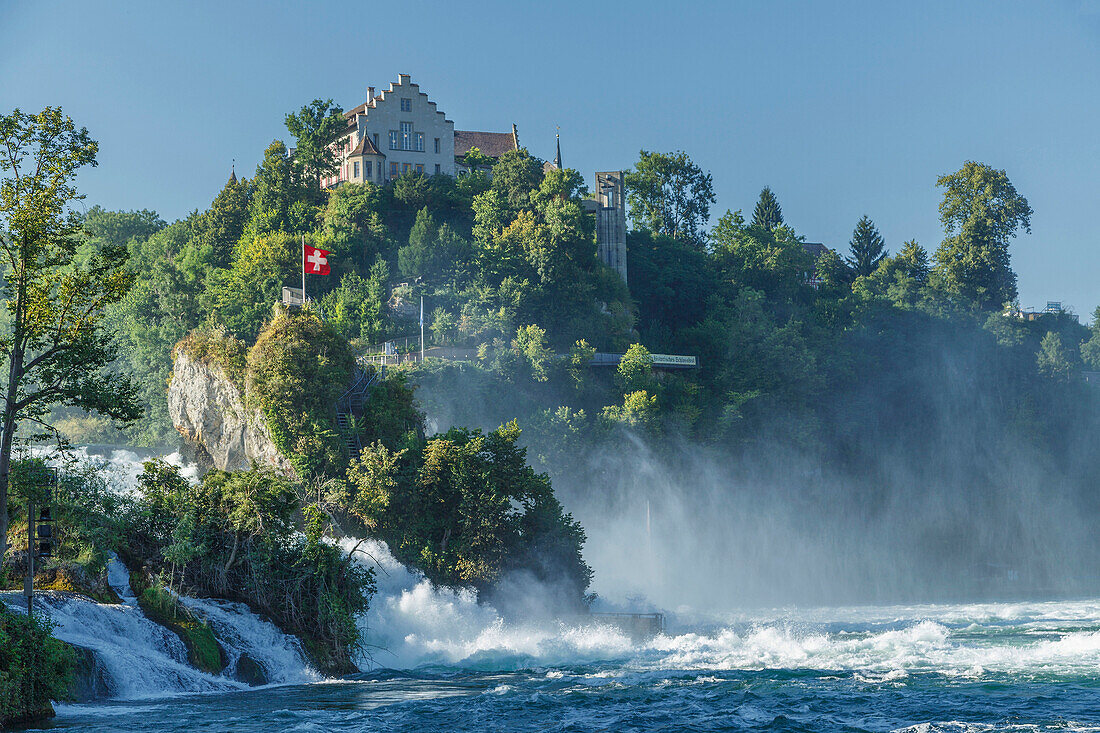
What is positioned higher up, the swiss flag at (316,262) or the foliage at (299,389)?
the swiss flag at (316,262)

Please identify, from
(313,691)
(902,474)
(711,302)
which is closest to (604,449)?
(711,302)

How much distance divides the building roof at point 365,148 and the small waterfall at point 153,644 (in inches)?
2468

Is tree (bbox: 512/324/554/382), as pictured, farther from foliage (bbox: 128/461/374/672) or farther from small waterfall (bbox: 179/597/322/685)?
small waterfall (bbox: 179/597/322/685)

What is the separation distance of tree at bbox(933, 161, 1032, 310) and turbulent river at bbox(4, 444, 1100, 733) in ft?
201

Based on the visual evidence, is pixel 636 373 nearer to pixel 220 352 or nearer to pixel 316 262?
pixel 316 262

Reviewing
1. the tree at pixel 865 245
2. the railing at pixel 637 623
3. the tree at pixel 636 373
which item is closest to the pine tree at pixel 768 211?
the tree at pixel 865 245

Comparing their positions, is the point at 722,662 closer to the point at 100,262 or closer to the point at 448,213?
the point at 100,262

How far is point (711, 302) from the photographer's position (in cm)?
9938

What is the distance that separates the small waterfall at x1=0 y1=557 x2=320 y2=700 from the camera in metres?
33.2

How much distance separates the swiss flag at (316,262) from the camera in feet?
236

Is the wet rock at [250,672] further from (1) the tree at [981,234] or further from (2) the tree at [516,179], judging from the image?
(1) the tree at [981,234]

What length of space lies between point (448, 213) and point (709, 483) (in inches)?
1181

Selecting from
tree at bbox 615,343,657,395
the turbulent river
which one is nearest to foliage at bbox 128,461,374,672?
the turbulent river

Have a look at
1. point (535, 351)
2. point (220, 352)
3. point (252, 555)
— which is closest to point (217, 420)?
point (220, 352)
